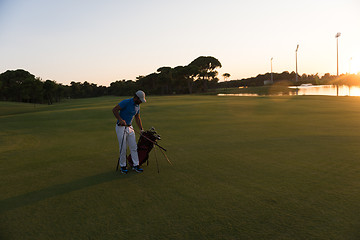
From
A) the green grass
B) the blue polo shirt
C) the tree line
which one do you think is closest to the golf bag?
the green grass

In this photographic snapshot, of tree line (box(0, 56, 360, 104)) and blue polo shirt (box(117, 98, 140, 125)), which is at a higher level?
tree line (box(0, 56, 360, 104))

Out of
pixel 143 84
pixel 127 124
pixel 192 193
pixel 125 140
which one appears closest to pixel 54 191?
pixel 125 140

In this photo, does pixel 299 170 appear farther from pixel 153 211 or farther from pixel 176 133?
pixel 176 133

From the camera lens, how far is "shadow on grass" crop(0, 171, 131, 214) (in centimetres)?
519

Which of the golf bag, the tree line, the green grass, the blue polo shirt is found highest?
the tree line

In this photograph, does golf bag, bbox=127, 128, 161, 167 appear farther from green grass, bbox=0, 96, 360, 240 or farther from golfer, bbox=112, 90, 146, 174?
green grass, bbox=0, 96, 360, 240

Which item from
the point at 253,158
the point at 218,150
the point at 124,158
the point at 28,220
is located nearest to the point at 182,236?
the point at 28,220

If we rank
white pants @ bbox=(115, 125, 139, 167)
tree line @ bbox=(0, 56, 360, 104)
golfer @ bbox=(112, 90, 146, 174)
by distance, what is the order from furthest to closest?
tree line @ bbox=(0, 56, 360, 104), white pants @ bbox=(115, 125, 139, 167), golfer @ bbox=(112, 90, 146, 174)

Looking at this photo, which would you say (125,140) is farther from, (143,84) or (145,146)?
(143,84)

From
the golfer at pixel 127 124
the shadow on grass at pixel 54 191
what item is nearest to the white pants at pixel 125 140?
the golfer at pixel 127 124

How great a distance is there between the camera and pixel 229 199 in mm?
5078

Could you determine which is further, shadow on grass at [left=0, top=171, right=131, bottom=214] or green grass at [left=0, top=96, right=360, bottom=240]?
shadow on grass at [left=0, top=171, right=131, bottom=214]

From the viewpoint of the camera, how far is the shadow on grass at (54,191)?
519 cm

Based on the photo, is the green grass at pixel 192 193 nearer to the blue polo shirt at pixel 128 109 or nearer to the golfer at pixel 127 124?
the golfer at pixel 127 124
